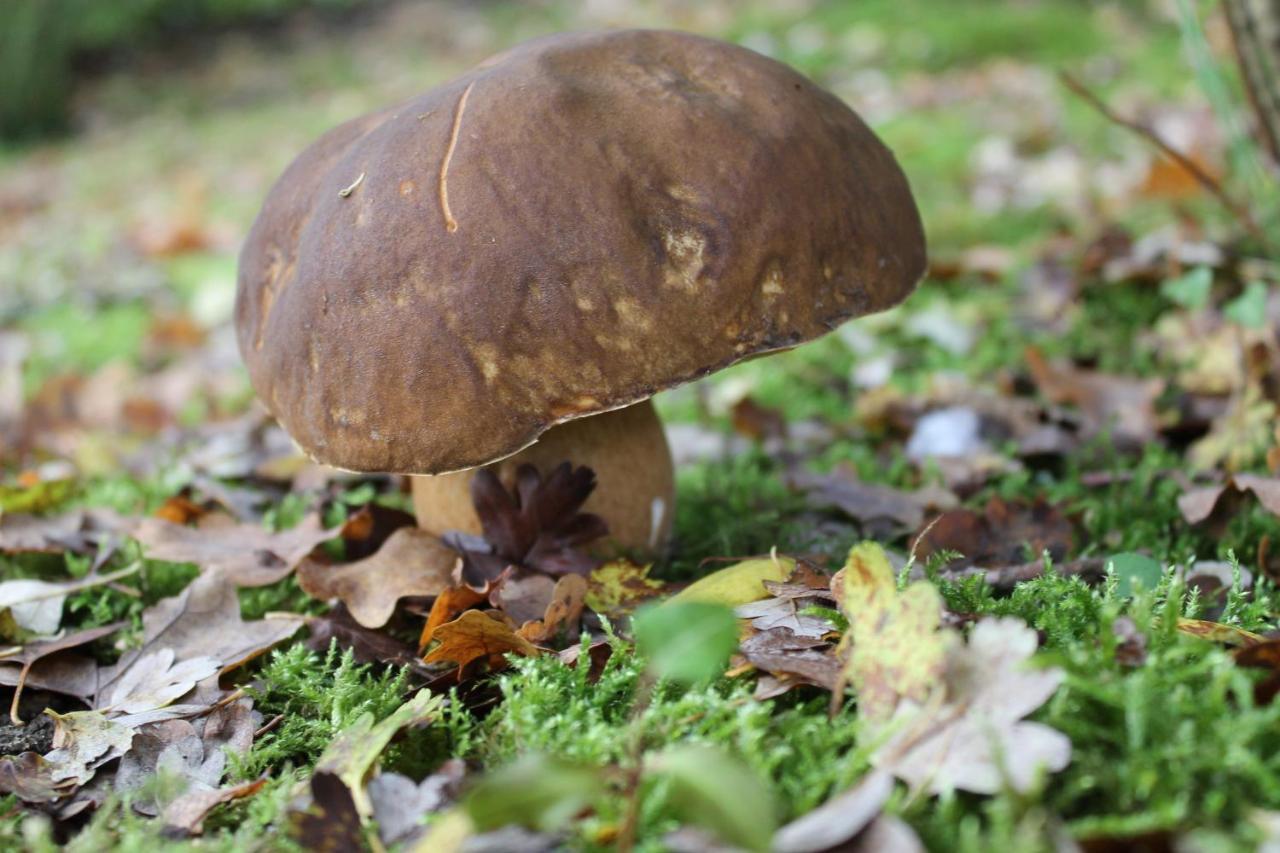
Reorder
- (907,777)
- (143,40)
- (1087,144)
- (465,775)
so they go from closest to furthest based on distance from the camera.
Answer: (907,777)
(465,775)
(1087,144)
(143,40)

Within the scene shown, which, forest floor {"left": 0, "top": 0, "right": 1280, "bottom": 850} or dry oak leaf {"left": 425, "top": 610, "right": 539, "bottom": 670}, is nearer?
forest floor {"left": 0, "top": 0, "right": 1280, "bottom": 850}

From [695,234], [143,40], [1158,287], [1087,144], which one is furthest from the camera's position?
[143,40]

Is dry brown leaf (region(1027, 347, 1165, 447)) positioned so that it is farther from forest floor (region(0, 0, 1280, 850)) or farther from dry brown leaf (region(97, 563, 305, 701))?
dry brown leaf (region(97, 563, 305, 701))

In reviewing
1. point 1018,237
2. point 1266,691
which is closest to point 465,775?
point 1266,691

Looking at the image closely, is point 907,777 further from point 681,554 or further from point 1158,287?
point 1158,287

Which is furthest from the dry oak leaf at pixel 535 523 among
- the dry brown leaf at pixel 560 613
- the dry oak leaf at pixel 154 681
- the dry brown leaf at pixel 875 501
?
the dry brown leaf at pixel 875 501

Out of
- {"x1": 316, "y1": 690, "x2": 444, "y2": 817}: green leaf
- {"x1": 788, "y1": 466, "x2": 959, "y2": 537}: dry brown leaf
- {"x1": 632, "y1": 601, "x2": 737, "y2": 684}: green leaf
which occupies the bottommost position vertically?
{"x1": 788, "y1": 466, "x2": 959, "y2": 537}: dry brown leaf

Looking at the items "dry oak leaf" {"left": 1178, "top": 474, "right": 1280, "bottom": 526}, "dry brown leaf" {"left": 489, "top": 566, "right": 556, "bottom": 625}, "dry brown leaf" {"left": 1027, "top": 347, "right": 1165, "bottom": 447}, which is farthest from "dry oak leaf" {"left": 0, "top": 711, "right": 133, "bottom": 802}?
"dry brown leaf" {"left": 1027, "top": 347, "right": 1165, "bottom": 447}

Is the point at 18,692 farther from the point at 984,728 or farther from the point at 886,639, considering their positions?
the point at 984,728
